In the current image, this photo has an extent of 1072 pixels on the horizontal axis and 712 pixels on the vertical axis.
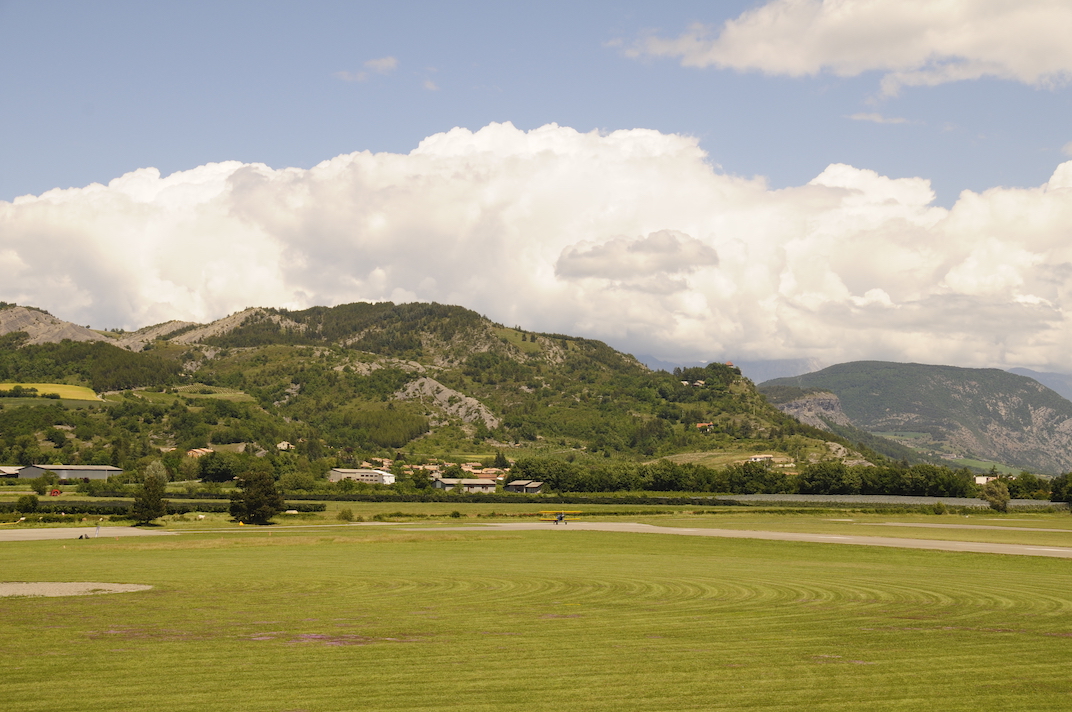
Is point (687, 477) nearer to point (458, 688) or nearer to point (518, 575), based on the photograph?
point (518, 575)

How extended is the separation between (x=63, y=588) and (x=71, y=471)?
159179 mm

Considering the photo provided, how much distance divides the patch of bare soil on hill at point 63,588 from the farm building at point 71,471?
498 feet

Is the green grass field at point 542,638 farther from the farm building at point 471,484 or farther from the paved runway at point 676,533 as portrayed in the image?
the farm building at point 471,484

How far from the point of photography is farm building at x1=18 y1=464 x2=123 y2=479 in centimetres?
16824

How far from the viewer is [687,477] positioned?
169750 mm

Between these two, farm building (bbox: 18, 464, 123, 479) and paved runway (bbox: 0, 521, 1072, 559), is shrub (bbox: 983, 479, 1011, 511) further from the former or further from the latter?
farm building (bbox: 18, 464, 123, 479)

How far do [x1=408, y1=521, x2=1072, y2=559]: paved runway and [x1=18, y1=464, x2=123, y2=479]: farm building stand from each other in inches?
4910

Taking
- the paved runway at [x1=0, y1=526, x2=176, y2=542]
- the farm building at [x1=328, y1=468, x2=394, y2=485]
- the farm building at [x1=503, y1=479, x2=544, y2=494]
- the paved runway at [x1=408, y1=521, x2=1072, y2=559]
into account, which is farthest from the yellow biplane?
the farm building at [x1=328, y1=468, x2=394, y2=485]

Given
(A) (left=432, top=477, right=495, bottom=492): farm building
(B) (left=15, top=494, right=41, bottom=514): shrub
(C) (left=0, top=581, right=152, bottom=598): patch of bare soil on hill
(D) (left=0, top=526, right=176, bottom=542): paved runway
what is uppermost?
(C) (left=0, top=581, right=152, bottom=598): patch of bare soil on hill

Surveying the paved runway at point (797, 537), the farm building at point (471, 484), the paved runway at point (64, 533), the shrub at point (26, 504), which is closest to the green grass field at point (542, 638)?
the paved runway at point (797, 537)

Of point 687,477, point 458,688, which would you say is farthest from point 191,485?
point 458,688

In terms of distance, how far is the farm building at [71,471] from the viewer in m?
168

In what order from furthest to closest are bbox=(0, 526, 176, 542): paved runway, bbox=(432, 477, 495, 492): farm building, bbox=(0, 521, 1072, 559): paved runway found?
bbox=(432, 477, 495, 492): farm building
bbox=(0, 526, 176, 542): paved runway
bbox=(0, 521, 1072, 559): paved runway

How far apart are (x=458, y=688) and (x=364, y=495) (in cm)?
12050
